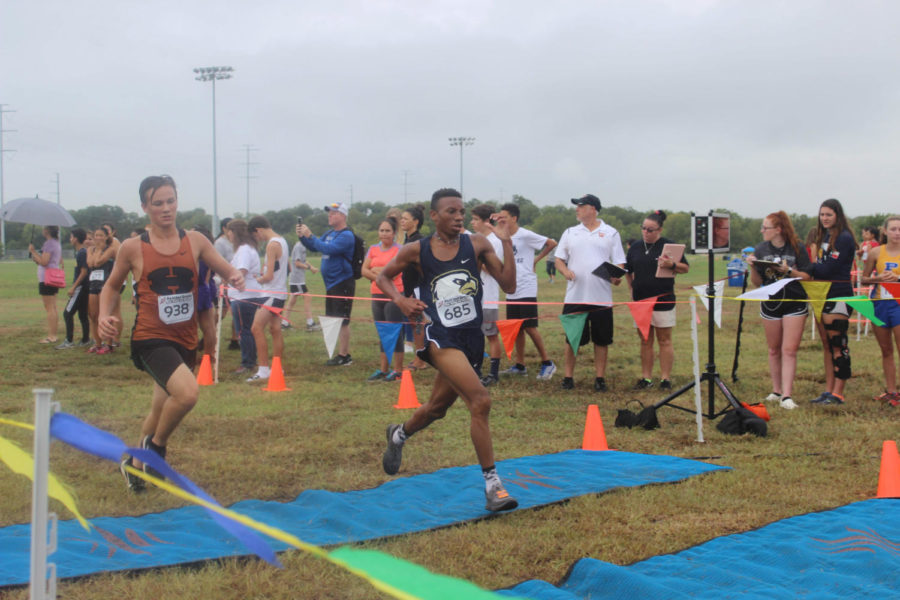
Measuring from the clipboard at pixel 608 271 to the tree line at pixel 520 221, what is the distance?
85.7 feet

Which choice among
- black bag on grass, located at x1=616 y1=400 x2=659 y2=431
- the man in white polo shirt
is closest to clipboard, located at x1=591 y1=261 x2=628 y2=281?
the man in white polo shirt

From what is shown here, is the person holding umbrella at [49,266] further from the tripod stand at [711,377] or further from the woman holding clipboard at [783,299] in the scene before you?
the woman holding clipboard at [783,299]

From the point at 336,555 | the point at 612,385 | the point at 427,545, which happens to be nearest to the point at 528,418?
the point at 612,385

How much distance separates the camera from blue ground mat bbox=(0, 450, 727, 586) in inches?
151

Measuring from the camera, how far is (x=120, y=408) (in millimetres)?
7891

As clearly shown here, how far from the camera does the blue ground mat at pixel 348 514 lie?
3.84 m

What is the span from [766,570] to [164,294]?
13.0ft

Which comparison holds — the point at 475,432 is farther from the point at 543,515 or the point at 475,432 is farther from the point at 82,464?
the point at 82,464

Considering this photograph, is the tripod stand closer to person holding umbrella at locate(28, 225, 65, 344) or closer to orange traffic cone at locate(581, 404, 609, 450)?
orange traffic cone at locate(581, 404, 609, 450)

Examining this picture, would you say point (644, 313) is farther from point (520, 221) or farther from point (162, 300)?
point (520, 221)

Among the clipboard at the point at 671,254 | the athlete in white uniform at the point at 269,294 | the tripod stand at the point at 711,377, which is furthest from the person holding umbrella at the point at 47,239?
the tripod stand at the point at 711,377

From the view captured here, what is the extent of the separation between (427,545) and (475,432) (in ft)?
2.81

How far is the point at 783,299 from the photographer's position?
7.41 m

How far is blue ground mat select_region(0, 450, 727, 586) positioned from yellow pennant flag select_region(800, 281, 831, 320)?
9.20 feet
